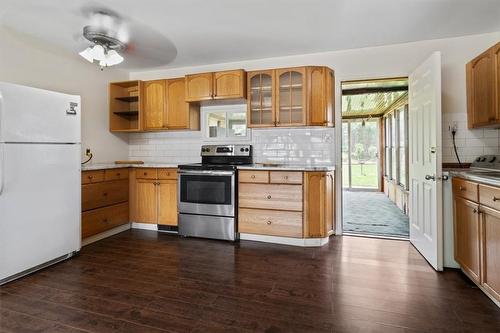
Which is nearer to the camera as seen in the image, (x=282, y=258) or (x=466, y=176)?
(x=466, y=176)

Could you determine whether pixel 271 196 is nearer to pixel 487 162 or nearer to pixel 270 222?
pixel 270 222

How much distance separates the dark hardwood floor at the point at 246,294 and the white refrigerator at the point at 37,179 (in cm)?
21

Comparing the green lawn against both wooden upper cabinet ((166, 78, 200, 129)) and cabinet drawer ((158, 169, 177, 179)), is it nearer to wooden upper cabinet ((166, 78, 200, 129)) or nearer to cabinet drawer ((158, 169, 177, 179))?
wooden upper cabinet ((166, 78, 200, 129))

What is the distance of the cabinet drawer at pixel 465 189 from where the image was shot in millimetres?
2150

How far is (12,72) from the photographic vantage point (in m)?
3.05

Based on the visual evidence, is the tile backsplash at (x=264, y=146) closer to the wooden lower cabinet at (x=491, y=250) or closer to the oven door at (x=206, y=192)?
the oven door at (x=206, y=192)

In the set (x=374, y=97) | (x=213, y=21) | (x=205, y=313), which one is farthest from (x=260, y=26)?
(x=374, y=97)

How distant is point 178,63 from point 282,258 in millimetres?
3077

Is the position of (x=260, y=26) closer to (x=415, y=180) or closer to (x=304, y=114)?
(x=304, y=114)

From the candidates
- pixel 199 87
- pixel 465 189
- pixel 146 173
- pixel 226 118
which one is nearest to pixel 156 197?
pixel 146 173

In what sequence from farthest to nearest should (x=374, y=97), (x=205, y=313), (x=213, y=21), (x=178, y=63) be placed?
(x=374, y=97) → (x=178, y=63) → (x=213, y=21) → (x=205, y=313)

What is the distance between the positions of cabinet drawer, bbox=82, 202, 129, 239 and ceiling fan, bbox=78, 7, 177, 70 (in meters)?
1.74

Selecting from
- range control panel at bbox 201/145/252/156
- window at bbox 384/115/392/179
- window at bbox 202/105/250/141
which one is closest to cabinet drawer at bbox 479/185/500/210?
range control panel at bbox 201/145/252/156

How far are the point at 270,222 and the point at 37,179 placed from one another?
7.74 feet
